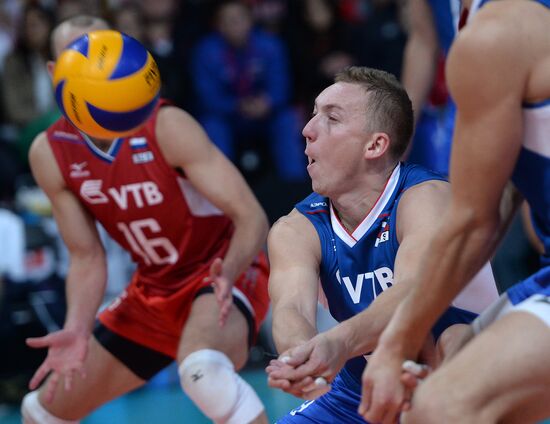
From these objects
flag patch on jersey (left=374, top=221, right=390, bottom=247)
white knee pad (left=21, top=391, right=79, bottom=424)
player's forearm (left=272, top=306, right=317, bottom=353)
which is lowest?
white knee pad (left=21, top=391, right=79, bottom=424)

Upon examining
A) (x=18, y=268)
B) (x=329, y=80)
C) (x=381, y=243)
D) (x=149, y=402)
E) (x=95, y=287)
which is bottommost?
(x=149, y=402)

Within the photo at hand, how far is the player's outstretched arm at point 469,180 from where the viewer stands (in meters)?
2.67

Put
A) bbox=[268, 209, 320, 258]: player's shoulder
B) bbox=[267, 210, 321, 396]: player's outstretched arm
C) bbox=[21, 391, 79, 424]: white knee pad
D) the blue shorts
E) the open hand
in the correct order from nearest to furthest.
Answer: bbox=[267, 210, 321, 396]: player's outstretched arm < bbox=[268, 209, 320, 258]: player's shoulder < the blue shorts < the open hand < bbox=[21, 391, 79, 424]: white knee pad

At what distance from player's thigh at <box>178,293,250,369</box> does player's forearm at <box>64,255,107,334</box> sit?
517mm

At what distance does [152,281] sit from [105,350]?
0.39 meters

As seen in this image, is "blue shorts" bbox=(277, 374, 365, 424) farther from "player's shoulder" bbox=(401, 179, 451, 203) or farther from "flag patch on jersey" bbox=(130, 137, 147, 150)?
"flag patch on jersey" bbox=(130, 137, 147, 150)

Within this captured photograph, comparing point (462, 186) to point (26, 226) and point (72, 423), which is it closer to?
point (72, 423)

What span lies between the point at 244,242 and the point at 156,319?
0.64 meters

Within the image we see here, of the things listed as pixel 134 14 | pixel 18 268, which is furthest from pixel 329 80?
pixel 18 268

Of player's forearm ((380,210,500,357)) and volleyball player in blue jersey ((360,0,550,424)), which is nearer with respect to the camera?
volleyball player in blue jersey ((360,0,550,424))

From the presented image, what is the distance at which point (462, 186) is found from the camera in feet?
9.12

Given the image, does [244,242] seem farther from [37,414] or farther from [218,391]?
[37,414]

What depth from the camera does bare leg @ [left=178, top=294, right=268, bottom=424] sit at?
448 cm

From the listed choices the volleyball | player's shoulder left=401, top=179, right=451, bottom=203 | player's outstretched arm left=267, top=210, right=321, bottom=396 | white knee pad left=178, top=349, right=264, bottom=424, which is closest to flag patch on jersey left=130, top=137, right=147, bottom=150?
the volleyball
